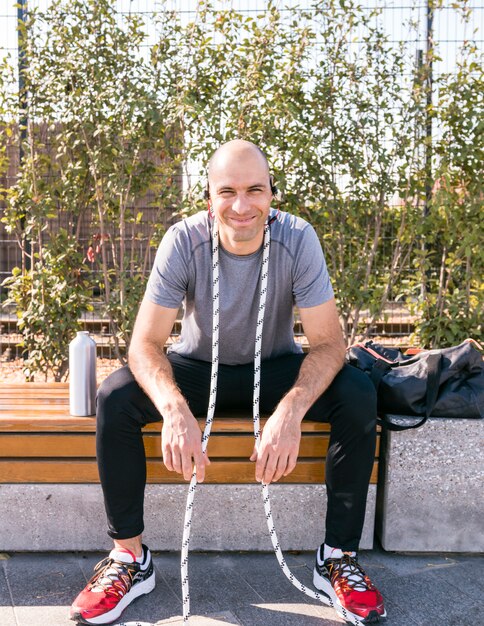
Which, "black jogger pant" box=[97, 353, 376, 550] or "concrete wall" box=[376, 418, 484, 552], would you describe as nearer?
"black jogger pant" box=[97, 353, 376, 550]

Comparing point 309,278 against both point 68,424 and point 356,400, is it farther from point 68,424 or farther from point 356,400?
point 68,424

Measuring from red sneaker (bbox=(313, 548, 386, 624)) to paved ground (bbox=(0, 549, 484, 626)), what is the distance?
45mm

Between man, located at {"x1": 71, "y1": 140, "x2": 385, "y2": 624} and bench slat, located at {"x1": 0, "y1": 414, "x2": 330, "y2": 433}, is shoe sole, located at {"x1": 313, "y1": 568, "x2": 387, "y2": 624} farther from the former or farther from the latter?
bench slat, located at {"x1": 0, "y1": 414, "x2": 330, "y2": 433}

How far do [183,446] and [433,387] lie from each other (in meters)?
0.91

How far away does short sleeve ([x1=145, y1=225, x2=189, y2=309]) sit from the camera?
2609 mm

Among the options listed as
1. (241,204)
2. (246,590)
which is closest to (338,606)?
(246,590)

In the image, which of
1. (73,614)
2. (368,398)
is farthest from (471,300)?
(73,614)

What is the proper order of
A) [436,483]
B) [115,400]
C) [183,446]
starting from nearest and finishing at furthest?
[183,446] < [115,400] < [436,483]

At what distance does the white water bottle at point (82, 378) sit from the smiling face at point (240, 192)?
66 centimetres

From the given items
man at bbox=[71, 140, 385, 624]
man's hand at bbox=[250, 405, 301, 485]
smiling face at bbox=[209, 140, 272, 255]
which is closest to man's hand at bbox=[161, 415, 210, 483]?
man at bbox=[71, 140, 385, 624]

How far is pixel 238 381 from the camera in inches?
107

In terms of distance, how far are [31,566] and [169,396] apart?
815 mm

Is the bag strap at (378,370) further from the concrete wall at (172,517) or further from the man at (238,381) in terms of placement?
the concrete wall at (172,517)

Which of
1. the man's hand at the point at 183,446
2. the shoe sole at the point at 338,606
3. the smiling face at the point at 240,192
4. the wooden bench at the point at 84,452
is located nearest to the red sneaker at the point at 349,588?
the shoe sole at the point at 338,606
